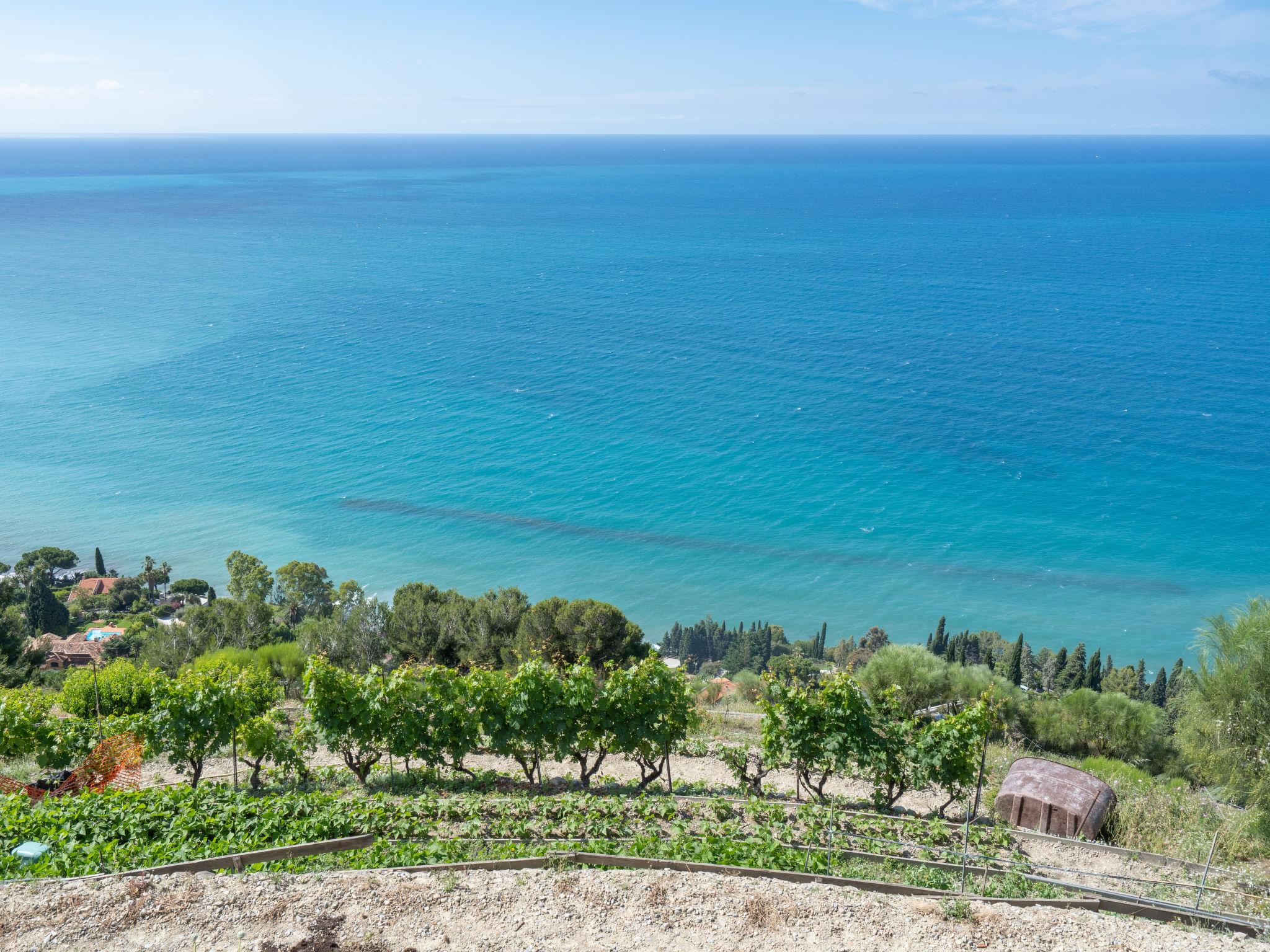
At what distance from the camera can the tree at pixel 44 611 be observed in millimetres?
40406

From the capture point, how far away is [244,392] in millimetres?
68062

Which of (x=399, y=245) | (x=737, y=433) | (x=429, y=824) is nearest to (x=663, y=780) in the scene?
(x=429, y=824)

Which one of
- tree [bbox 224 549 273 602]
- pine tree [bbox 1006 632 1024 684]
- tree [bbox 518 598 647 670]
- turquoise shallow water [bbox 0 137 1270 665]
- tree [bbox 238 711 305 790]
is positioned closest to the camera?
→ tree [bbox 238 711 305 790]

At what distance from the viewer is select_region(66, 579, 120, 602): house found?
4353 centimetres

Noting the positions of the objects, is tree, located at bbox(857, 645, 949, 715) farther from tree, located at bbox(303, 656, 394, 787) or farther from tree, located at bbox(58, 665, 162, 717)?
tree, located at bbox(58, 665, 162, 717)

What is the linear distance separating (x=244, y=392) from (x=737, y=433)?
38065mm

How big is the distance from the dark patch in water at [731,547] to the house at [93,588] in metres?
12.6

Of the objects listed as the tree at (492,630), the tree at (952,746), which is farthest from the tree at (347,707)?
the tree at (952,746)

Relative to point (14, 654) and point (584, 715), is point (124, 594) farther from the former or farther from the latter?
point (584, 715)

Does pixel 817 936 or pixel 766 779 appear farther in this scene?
pixel 766 779

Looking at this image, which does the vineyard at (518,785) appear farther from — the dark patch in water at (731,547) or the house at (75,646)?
the dark patch in water at (731,547)

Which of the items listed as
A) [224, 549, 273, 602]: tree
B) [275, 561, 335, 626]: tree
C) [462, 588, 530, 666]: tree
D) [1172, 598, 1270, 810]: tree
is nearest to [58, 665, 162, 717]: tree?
[462, 588, 530, 666]: tree

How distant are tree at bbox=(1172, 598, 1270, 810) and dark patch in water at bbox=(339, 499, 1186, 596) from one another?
28.0m

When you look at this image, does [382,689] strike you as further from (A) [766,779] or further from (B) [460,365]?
(B) [460,365]
